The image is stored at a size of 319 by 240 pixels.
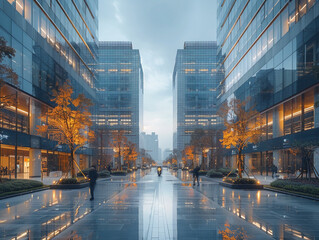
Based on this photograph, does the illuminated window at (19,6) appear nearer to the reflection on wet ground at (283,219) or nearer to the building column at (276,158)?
the reflection on wet ground at (283,219)

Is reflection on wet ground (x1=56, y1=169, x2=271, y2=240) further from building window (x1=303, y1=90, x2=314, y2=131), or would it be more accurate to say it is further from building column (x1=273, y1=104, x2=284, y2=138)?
building column (x1=273, y1=104, x2=284, y2=138)

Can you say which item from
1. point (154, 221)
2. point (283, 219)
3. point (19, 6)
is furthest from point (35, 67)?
point (283, 219)

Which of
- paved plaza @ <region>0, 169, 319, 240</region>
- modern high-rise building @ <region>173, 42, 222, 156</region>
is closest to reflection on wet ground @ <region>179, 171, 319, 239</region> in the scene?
paved plaza @ <region>0, 169, 319, 240</region>

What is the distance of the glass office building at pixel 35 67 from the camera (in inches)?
1295

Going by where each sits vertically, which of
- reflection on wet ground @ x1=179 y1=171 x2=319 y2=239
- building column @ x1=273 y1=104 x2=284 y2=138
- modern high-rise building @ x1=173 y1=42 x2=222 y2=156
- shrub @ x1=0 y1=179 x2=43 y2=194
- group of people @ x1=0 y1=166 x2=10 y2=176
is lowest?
group of people @ x1=0 y1=166 x2=10 y2=176

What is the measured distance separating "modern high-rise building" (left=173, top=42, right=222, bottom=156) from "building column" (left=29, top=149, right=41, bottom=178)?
441 ft

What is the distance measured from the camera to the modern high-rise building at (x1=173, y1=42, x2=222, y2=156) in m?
171

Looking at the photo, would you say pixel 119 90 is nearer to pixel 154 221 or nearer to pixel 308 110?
pixel 308 110

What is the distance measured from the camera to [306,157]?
2325 centimetres

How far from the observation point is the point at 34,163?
41.9m

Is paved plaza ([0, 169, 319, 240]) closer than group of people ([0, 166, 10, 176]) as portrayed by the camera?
Yes

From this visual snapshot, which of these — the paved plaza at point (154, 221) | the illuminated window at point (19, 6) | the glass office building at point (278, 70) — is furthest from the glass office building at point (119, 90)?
the paved plaza at point (154, 221)

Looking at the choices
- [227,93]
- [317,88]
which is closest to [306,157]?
[317,88]

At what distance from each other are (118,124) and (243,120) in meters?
138
